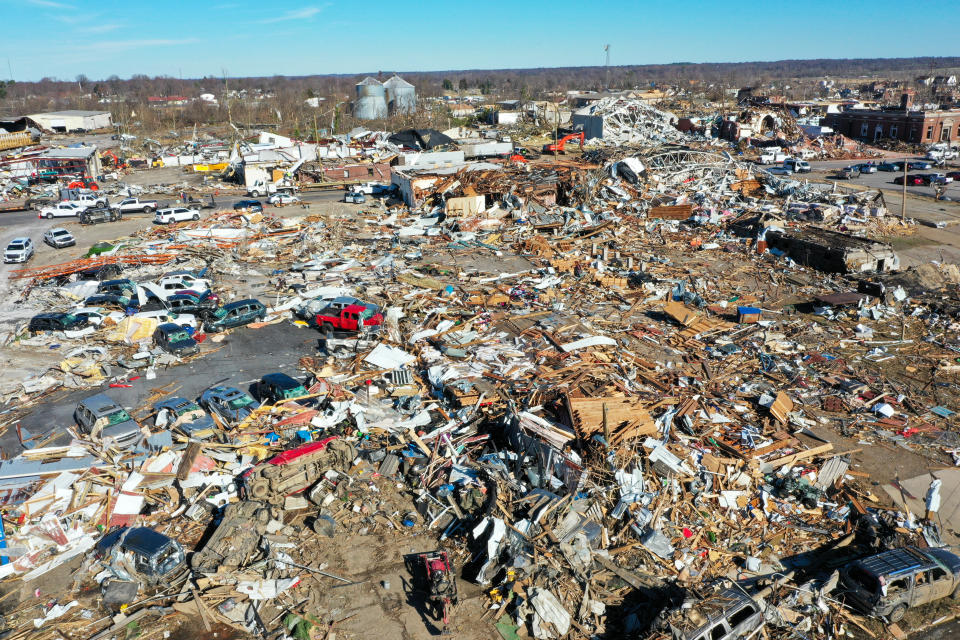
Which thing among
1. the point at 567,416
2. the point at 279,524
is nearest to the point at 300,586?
the point at 279,524

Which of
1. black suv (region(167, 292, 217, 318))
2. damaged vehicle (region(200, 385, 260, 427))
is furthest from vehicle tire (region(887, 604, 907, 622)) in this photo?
black suv (region(167, 292, 217, 318))

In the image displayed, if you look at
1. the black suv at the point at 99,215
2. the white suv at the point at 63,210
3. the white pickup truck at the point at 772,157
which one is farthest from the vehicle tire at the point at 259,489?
the white pickup truck at the point at 772,157

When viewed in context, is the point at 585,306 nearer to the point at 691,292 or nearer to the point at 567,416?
the point at 691,292

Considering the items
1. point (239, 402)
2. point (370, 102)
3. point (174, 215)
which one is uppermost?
point (370, 102)

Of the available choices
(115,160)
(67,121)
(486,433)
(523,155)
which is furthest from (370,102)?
(486,433)

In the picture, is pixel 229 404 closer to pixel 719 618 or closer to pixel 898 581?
pixel 719 618

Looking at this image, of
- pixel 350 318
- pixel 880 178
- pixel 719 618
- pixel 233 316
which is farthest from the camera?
pixel 880 178

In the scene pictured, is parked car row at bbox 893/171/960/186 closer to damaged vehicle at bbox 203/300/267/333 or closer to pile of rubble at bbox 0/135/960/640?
pile of rubble at bbox 0/135/960/640
